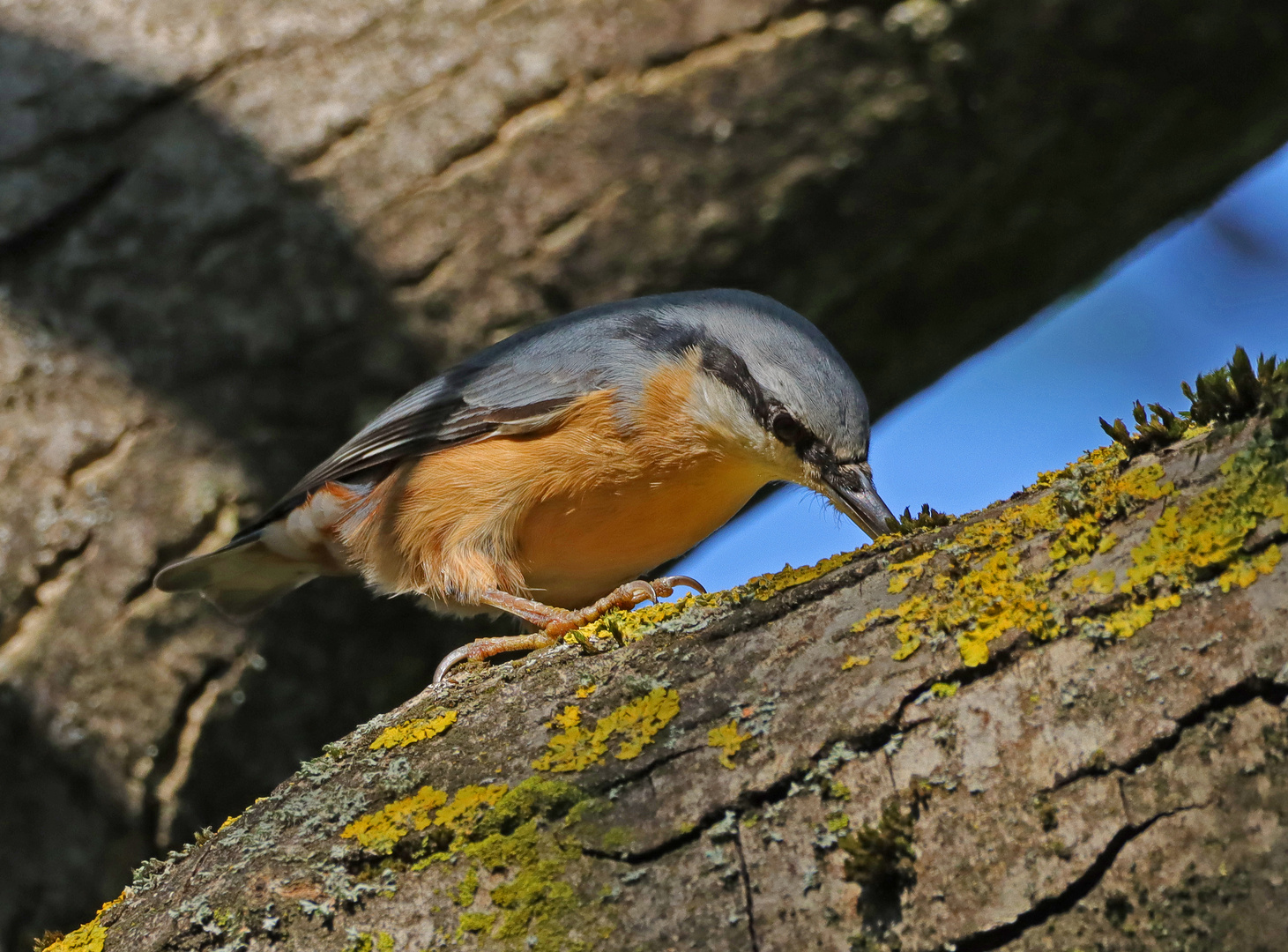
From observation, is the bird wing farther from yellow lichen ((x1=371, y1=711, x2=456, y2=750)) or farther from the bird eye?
yellow lichen ((x1=371, y1=711, x2=456, y2=750))

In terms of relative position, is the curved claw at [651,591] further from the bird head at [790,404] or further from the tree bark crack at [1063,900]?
the tree bark crack at [1063,900]

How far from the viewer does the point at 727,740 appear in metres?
1.91

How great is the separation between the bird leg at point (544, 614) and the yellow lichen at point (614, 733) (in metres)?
0.72

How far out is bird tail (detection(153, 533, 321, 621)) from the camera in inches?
156

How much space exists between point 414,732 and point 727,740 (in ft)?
2.51

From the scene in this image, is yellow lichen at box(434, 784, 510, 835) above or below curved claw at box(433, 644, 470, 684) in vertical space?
below

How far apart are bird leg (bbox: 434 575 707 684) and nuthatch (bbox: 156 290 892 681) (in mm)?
13

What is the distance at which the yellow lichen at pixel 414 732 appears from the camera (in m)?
2.26

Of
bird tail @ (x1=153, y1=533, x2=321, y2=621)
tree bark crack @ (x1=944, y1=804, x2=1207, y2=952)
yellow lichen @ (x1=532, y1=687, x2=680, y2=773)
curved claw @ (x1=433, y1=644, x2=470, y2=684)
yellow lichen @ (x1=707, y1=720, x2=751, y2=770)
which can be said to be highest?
bird tail @ (x1=153, y1=533, x2=321, y2=621)

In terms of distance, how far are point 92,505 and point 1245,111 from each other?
16.5ft

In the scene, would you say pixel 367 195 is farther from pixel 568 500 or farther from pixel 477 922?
pixel 477 922

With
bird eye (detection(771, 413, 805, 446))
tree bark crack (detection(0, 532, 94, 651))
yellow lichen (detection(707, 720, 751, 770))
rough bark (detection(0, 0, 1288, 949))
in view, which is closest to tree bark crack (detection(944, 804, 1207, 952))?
yellow lichen (detection(707, 720, 751, 770))

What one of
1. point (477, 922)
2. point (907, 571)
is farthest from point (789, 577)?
point (477, 922)

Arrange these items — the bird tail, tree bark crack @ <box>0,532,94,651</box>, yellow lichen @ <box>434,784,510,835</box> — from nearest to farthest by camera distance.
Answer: yellow lichen @ <box>434,784,510,835</box>
tree bark crack @ <box>0,532,94,651</box>
the bird tail
